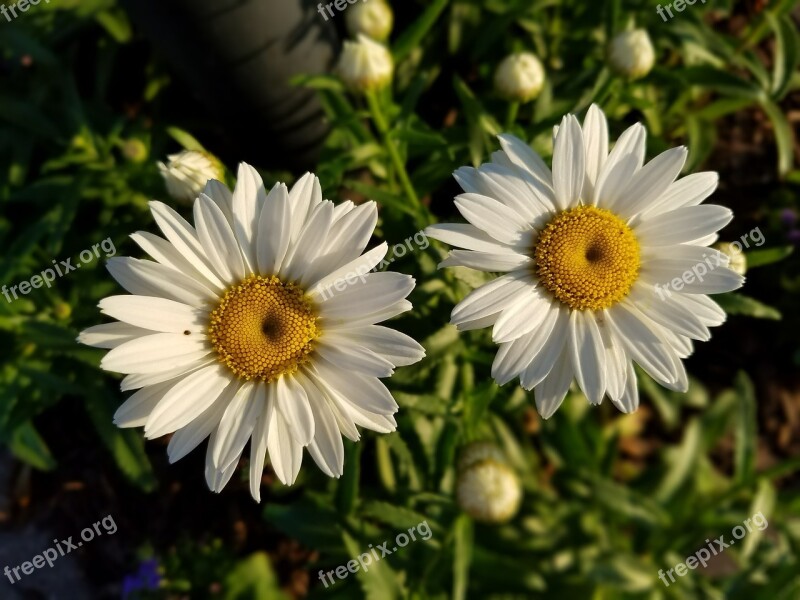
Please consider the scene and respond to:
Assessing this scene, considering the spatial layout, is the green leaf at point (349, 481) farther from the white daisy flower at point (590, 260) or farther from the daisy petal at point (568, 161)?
the daisy petal at point (568, 161)

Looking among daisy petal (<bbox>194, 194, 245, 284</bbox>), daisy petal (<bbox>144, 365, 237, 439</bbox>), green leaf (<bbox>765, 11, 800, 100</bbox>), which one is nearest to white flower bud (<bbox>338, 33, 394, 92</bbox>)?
daisy petal (<bbox>194, 194, 245, 284</bbox>)

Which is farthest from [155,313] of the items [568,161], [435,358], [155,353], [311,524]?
[311,524]

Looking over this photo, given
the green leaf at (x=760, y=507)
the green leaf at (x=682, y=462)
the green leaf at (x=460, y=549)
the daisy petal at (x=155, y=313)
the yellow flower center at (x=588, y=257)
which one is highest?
the daisy petal at (x=155, y=313)

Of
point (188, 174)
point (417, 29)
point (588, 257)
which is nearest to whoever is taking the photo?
point (588, 257)

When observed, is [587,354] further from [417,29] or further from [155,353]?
[417,29]

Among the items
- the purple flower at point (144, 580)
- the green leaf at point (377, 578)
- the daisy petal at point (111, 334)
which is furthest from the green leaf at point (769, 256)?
the purple flower at point (144, 580)

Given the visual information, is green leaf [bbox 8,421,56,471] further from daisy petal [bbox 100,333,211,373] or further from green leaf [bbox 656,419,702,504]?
green leaf [bbox 656,419,702,504]
